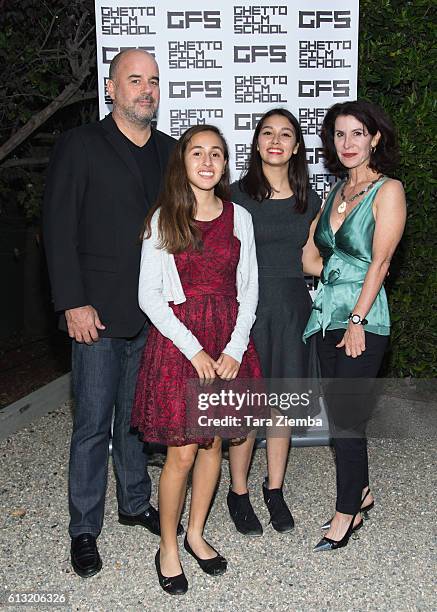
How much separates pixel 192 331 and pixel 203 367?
187 mm

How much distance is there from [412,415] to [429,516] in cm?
211

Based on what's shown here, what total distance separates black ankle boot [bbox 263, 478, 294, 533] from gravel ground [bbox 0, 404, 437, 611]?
0.05m

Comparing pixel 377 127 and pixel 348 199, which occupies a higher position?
pixel 377 127

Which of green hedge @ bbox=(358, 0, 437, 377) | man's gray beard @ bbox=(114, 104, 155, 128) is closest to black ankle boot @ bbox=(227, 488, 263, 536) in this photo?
man's gray beard @ bbox=(114, 104, 155, 128)

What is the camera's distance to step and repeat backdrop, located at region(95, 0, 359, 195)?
478cm

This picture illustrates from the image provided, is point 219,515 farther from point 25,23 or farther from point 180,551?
point 25,23

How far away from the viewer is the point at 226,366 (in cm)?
343

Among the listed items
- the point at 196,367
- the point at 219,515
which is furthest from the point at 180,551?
the point at 196,367

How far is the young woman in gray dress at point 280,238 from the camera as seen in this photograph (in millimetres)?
4016

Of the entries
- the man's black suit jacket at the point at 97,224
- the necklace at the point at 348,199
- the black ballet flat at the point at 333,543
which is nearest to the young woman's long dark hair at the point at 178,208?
the man's black suit jacket at the point at 97,224

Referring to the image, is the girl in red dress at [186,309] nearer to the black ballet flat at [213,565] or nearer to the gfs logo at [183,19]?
the black ballet flat at [213,565]

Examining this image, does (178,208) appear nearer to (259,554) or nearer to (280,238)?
(280,238)

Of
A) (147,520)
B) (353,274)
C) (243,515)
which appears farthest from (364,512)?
(353,274)

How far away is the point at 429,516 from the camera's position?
4.34 metres
